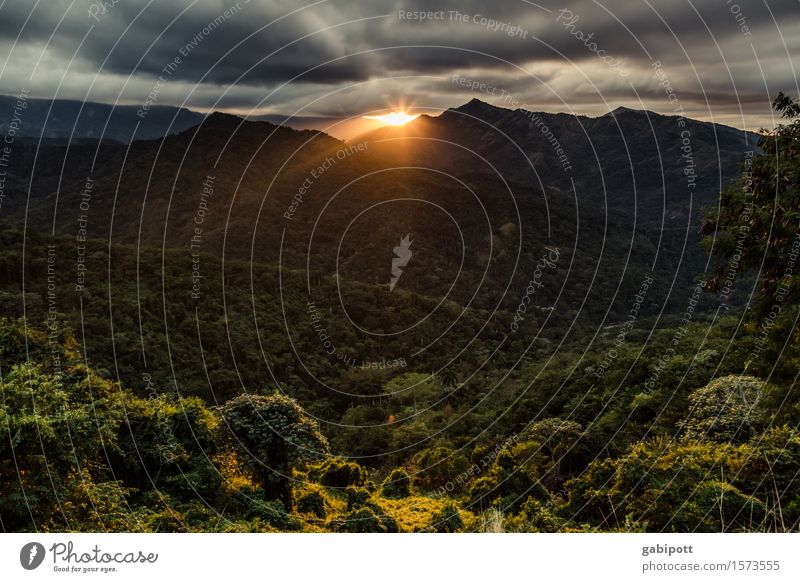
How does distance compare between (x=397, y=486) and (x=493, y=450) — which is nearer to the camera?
(x=397, y=486)

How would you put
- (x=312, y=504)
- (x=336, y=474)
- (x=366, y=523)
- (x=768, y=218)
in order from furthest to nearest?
(x=336, y=474), (x=312, y=504), (x=768, y=218), (x=366, y=523)

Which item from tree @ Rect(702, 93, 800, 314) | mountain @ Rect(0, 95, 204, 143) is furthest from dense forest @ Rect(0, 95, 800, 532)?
mountain @ Rect(0, 95, 204, 143)

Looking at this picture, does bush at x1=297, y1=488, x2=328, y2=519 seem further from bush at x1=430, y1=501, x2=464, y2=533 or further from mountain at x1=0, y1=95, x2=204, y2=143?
mountain at x1=0, y1=95, x2=204, y2=143

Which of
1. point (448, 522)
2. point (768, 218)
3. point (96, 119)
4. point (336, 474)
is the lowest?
point (336, 474)

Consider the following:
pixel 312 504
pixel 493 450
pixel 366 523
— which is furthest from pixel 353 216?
pixel 366 523

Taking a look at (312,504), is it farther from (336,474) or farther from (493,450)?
(493,450)

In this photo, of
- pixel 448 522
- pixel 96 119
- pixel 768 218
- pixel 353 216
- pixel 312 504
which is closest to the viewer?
pixel 448 522

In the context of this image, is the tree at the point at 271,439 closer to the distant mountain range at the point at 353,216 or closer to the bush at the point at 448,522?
the bush at the point at 448,522
